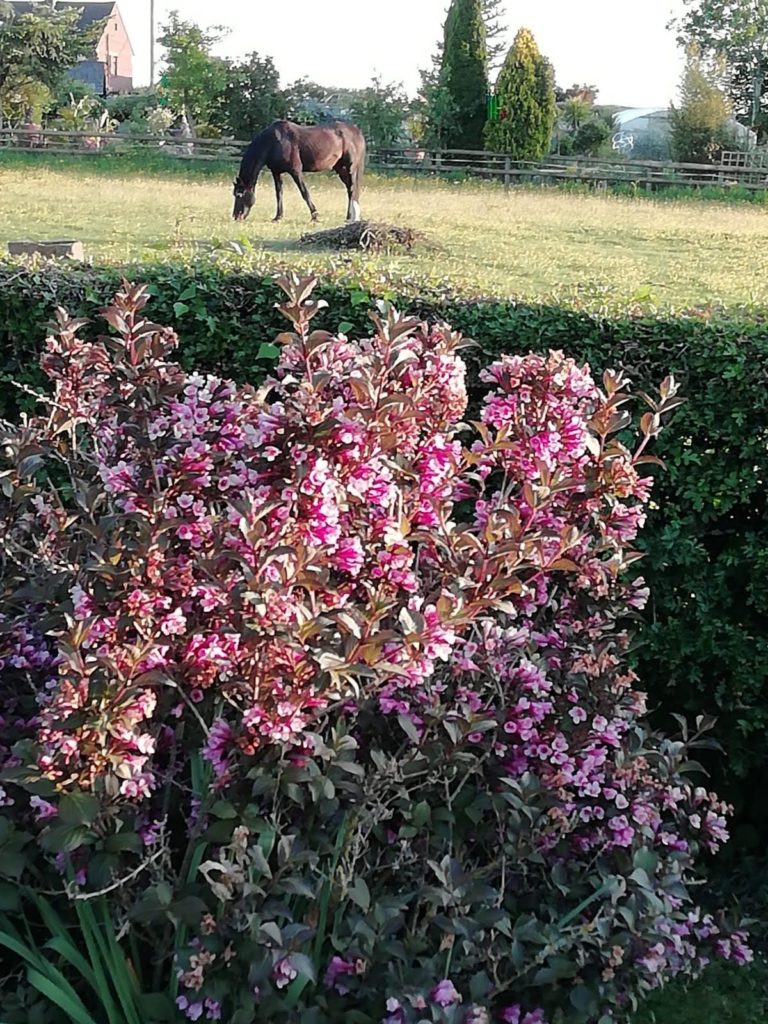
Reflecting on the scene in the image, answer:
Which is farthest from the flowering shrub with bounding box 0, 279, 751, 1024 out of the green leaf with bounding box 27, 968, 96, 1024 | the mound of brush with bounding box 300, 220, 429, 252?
the mound of brush with bounding box 300, 220, 429, 252

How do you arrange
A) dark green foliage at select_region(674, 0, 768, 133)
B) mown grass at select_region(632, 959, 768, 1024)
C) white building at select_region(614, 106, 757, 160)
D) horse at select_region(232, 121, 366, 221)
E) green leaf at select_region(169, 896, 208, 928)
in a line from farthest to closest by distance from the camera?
dark green foliage at select_region(674, 0, 768, 133) → white building at select_region(614, 106, 757, 160) → horse at select_region(232, 121, 366, 221) → mown grass at select_region(632, 959, 768, 1024) → green leaf at select_region(169, 896, 208, 928)

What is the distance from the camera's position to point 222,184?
2297cm

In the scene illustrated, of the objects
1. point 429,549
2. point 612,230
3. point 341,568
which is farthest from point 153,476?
point 612,230

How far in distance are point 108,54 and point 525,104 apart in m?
50.9

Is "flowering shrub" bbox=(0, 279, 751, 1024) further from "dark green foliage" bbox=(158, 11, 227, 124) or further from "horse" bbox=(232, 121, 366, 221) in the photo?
"dark green foliage" bbox=(158, 11, 227, 124)

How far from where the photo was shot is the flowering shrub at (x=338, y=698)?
6.41 ft

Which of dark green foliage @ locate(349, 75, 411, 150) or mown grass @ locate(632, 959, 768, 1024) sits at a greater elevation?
dark green foliage @ locate(349, 75, 411, 150)

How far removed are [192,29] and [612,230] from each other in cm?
2770

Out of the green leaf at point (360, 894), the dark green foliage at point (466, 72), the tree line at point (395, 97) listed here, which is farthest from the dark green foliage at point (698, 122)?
the green leaf at point (360, 894)

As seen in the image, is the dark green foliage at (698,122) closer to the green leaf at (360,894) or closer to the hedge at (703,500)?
the hedge at (703,500)

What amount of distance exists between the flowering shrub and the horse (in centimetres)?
1403

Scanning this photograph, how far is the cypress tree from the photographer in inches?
1185

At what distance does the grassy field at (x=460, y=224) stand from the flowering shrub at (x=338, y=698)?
87.6 inches

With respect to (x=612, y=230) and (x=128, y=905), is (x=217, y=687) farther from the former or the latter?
(x=612, y=230)
